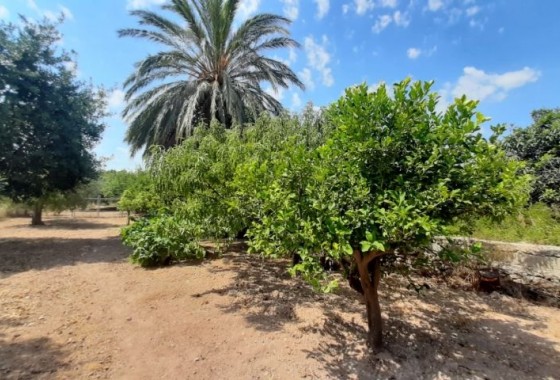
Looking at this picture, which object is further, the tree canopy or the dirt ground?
the dirt ground

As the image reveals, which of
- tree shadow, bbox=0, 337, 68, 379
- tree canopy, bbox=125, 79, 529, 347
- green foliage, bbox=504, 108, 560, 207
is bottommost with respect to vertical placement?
tree shadow, bbox=0, 337, 68, 379

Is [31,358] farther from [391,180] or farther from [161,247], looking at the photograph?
[391,180]

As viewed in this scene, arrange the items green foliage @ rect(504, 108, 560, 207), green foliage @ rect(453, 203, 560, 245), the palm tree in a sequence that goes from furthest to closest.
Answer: the palm tree, green foliage @ rect(504, 108, 560, 207), green foliage @ rect(453, 203, 560, 245)

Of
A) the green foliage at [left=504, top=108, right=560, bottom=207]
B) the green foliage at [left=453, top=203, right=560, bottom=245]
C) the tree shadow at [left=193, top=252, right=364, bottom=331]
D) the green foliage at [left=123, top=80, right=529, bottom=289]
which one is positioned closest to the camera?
the green foliage at [left=123, top=80, right=529, bottom=289]

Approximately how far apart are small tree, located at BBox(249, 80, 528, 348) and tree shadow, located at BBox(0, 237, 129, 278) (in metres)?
6.56

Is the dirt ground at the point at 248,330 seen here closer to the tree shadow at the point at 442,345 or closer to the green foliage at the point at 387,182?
the tree shadow at the point at 442,345

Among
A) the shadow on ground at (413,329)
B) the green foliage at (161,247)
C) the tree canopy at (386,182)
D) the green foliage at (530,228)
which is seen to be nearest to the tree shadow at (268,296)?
the shadow on ground at (413,329)

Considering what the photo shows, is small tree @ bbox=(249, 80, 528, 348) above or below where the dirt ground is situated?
above

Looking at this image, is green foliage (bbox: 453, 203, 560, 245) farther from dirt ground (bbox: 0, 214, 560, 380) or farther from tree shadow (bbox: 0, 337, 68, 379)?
tree shadow (bbox: 0, 337, 68, 379)

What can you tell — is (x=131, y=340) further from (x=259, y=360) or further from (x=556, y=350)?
(x=556, y=350)

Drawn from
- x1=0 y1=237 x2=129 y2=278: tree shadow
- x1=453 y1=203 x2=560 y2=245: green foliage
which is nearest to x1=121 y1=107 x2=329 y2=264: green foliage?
x1=0 y1=237 x2=129 y2=278: tree shadow

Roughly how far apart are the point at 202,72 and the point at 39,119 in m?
5.07

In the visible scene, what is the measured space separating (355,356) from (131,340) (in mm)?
2594

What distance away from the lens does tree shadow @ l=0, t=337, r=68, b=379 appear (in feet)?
9.51
